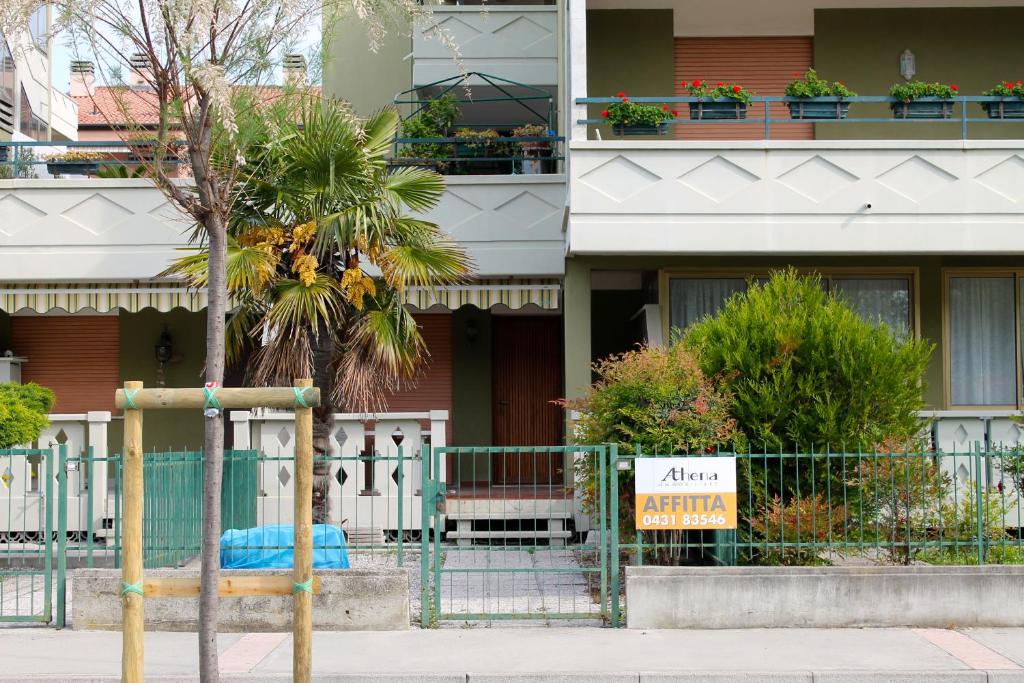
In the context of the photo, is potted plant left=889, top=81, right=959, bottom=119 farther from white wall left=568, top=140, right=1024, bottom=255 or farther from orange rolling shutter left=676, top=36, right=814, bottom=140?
orange rolling shutter left=676, top=36, right=814, bottom=140

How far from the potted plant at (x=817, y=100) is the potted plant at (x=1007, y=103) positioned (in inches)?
72.0

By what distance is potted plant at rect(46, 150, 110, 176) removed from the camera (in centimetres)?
1574

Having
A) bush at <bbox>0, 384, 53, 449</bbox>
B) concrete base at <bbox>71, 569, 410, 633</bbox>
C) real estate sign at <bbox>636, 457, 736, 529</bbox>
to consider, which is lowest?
concrete base at <bbox>71, 569, 410, 633</bbox>

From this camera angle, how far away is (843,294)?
47.8 feet

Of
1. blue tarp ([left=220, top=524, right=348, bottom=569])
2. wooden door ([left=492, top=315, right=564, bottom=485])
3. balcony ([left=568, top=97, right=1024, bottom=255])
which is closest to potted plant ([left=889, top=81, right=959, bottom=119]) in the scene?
balcony ([left=568, top=97, right=1024, bottom=255])

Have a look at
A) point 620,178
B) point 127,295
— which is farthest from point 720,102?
point 127,295

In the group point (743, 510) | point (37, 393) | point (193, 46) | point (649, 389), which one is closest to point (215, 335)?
point (193, 46)

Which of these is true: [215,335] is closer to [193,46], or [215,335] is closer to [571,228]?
[193,46]

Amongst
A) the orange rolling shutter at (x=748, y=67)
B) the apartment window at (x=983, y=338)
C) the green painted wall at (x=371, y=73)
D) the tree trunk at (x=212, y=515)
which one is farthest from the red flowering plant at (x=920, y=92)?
the tree trunk at (x=212, y=515)

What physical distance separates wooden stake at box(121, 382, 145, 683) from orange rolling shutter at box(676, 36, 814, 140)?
442 inches

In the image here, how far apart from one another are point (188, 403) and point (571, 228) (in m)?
7.75

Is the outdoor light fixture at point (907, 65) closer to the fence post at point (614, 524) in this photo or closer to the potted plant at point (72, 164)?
the fence post at point (614, 524)

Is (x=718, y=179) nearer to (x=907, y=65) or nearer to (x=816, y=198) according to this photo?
(x=816, y=198)

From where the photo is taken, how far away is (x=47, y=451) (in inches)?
370
